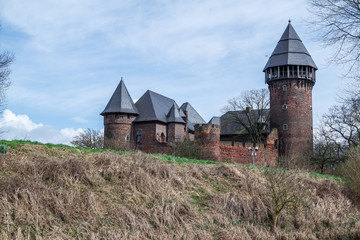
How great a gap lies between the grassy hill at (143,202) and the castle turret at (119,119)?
22500 mm

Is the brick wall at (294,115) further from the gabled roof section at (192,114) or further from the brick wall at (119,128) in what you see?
the brick wall at (119,128)

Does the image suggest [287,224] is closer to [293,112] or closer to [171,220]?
[171,220]

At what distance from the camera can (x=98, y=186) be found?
34.3 feet

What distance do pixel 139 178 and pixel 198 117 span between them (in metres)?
35.8

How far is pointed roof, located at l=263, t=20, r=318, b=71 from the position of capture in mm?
38191

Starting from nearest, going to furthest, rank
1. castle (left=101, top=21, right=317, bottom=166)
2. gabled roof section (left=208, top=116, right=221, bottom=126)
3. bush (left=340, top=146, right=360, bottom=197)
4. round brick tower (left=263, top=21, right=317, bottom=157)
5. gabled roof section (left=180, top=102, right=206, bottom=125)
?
bush (left=340, top=146, right=360, bottom=197) < castle (left=101, top=21, right=317, bottom=166) < round brick tower (left=263, top=21, right=317, bottom=157) < gabled roof section (left=208, top=116, right=221, bottom=126) < gabled roof section (left=180, top=102, right=206, bottom=125)

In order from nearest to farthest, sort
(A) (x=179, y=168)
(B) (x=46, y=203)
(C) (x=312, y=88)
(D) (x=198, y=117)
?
1. (B) (x=46, y=203)
2. (A) (x=179, y=168)
3. (C) (x=312, y=88)
4. (D) (x=198, y=117)

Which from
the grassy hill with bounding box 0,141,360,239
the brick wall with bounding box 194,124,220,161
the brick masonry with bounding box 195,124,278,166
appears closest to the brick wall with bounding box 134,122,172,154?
the brick wall with bounding box 194,124,220,161

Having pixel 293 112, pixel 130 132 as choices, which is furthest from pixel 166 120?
pixel 293 112

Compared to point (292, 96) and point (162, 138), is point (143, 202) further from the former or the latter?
point (292, 96)

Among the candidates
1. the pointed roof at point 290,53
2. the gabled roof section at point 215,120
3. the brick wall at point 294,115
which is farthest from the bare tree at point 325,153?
the gabled roof section at point 215,120

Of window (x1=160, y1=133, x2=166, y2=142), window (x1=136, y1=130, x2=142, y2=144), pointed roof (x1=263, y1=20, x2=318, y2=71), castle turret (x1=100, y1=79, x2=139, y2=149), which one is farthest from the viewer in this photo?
pointed roof (x1=263, y1=20, x2=318, y2=71)

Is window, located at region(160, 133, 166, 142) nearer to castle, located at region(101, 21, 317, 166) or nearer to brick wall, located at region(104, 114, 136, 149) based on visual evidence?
castle, located at region(101, 21, 317, 166)

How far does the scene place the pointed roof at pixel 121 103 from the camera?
36.4 m
